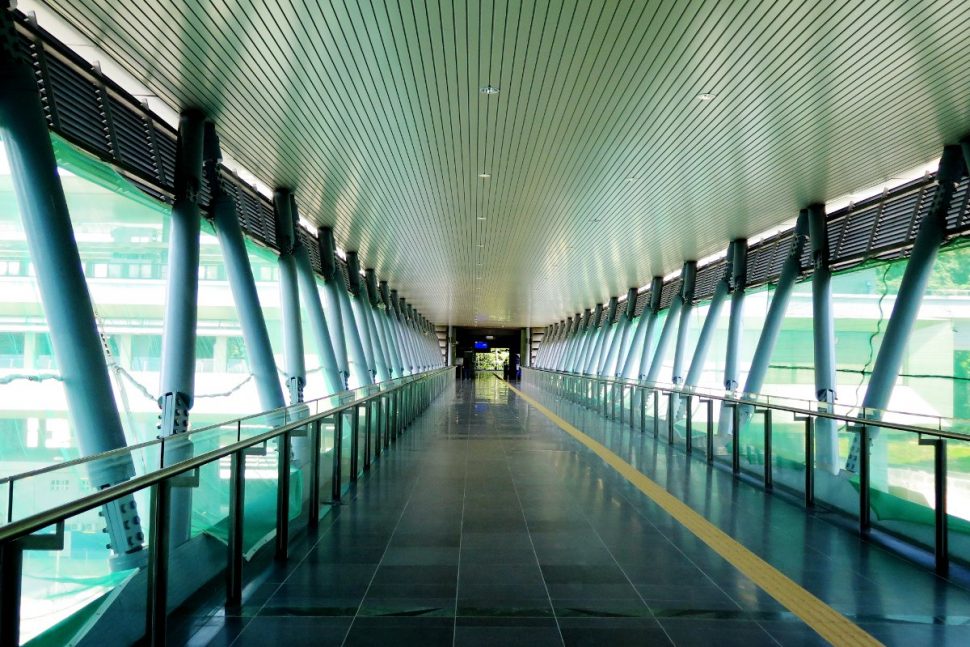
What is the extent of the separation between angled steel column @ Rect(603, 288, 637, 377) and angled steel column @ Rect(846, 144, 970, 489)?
16.3 metres

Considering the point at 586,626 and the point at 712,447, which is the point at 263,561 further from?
the point at 712,447

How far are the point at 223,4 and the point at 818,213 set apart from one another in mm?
10271

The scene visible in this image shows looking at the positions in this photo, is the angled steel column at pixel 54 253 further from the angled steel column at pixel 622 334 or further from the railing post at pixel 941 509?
the angled steel column at pixel 622 334

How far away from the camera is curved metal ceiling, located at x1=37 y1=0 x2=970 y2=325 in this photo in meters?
5.18

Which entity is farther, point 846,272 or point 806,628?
point 846,272

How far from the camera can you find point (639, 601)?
3346 mm

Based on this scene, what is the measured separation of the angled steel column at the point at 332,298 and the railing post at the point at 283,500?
36.4 feet

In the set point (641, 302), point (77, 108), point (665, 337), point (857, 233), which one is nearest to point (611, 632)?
point (77, 108)

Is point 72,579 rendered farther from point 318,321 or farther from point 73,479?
point 318,321

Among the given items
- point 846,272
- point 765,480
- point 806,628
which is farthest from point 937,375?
point 806,628

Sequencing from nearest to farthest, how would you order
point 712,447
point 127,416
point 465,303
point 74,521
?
point 74,521 < point 712,447 < point 127,416 < point 465,303

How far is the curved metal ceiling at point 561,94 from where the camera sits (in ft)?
17.0

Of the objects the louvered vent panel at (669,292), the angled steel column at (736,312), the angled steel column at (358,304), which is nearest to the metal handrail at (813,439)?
the angled steel column at (736,312)

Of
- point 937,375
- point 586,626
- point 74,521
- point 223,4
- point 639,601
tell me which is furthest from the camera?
point 937,375
